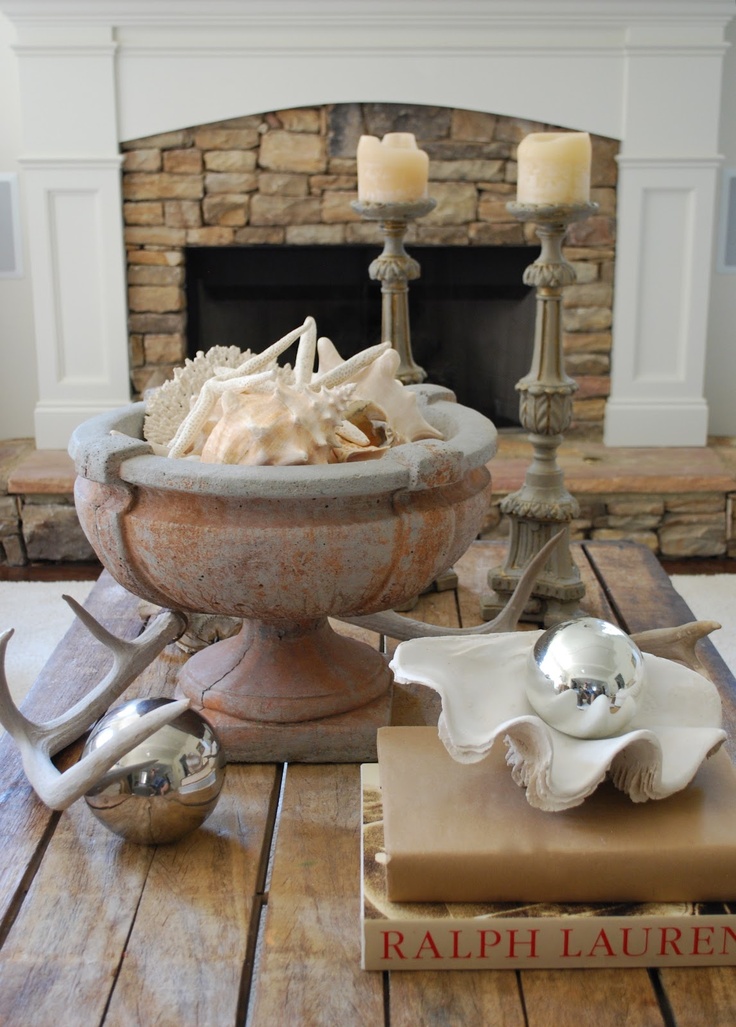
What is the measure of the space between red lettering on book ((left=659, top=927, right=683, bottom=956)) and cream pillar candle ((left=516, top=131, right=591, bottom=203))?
948mm

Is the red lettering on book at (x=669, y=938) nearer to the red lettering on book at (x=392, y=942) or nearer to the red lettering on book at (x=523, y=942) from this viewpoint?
the red lettering on book at (x=523, y=942)

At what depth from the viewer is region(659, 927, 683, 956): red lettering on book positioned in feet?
A: 2.90

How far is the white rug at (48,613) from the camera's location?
2352 millimetres

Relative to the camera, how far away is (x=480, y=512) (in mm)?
1217

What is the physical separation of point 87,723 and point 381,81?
2.29m

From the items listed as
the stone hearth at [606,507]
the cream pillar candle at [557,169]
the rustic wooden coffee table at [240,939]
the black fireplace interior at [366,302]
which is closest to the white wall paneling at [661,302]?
the stone hearth at [606,507]

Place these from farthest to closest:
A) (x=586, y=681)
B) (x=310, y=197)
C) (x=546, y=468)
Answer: (x=310, y=197) → (x=546, y=468) → (x=586, y=681)

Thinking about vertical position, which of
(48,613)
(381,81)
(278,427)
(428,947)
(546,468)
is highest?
(381,81)

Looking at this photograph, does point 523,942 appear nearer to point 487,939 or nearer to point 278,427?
point 487,939

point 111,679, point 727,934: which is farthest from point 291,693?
point 727,934

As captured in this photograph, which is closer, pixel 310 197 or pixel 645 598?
pixel 645 598

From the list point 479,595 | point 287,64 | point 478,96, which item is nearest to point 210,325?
point 287,64

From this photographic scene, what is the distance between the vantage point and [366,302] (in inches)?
132

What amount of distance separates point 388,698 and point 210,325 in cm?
226
